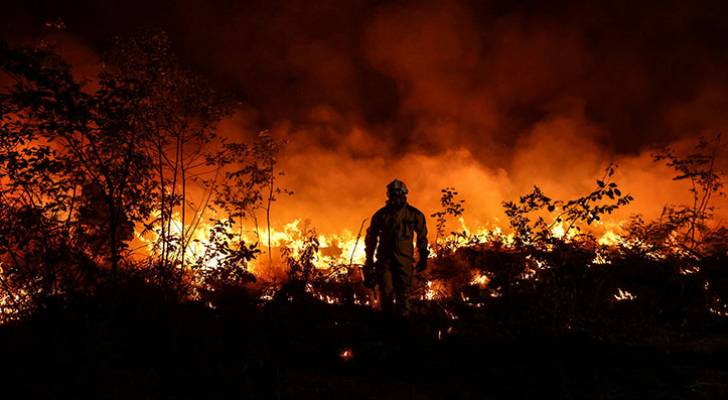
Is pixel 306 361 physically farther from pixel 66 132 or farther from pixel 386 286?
pixel 66 132

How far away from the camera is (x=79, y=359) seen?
3.99 metres

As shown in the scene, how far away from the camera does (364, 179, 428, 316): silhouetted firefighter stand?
705 cm

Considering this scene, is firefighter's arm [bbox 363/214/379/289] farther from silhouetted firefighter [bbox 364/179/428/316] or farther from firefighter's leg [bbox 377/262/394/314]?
firefighter's leg [bbox 377/262/394/314]

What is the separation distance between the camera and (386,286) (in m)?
7.04

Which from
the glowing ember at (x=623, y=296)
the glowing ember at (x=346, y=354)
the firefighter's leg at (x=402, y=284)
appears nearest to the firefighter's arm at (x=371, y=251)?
the firefighter's leg at (x=402, y=284)

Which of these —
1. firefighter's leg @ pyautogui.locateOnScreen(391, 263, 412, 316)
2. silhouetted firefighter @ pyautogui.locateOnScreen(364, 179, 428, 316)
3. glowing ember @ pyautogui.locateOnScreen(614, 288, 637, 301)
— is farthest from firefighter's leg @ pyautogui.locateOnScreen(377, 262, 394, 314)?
glowing ember @ pyautogui.locateOnScreen(614, 288, 637, 301)

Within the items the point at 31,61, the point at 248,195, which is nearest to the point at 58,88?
the point at 31,61

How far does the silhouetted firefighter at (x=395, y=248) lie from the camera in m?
7.05

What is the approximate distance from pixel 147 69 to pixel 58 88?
2.74m

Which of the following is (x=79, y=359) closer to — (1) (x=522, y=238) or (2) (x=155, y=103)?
(2) (x=155, y=103)

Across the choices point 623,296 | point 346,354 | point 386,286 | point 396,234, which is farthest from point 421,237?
point 623,296

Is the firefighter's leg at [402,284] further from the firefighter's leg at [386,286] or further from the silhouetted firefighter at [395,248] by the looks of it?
the firefighter's leg at [386,286]

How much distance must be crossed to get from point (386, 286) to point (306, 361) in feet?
Answer: 8.36

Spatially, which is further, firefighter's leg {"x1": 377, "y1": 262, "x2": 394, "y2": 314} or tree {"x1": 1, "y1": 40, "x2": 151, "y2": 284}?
firefighter's leg {"x1": 377, "y1": 262, "x2": 394, "y2": 314}
